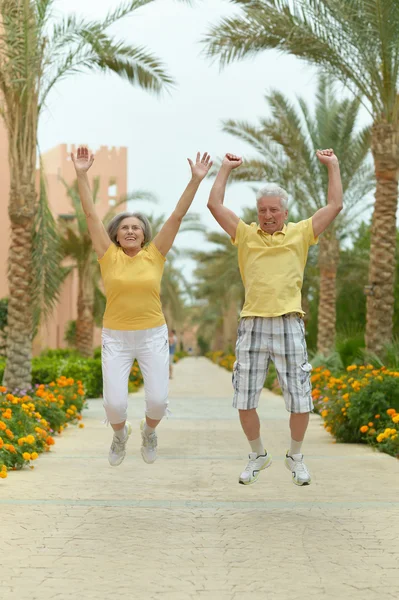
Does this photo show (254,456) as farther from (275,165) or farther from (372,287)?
(275,165)

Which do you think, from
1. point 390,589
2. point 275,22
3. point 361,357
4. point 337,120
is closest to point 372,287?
point 361,357

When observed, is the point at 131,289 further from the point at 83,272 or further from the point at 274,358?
→ the point at 83,272

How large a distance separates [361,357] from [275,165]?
8351 mm

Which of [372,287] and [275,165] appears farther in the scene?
[275,165]

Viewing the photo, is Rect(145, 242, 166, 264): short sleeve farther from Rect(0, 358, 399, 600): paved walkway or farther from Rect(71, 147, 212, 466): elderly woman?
Rect(0, 358, 399, 600): paved walkway

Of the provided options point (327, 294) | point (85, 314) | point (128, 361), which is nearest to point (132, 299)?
point (128, 361)

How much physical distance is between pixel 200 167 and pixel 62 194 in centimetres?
3552

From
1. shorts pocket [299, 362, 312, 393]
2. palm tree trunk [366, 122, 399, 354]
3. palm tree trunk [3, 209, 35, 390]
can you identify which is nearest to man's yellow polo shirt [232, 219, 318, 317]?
shorts pocket [299, 362, 312, 393]

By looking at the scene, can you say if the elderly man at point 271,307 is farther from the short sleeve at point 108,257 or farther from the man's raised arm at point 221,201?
the short sleeve at point 108,257

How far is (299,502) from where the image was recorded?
6.41 metres

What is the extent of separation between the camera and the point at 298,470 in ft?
20.3

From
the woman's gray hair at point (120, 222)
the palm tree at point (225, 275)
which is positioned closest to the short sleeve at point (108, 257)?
the woman's gray hair at point (120, 222)

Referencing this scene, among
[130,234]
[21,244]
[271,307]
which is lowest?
[271,307]

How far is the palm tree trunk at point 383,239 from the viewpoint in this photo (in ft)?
46.2
